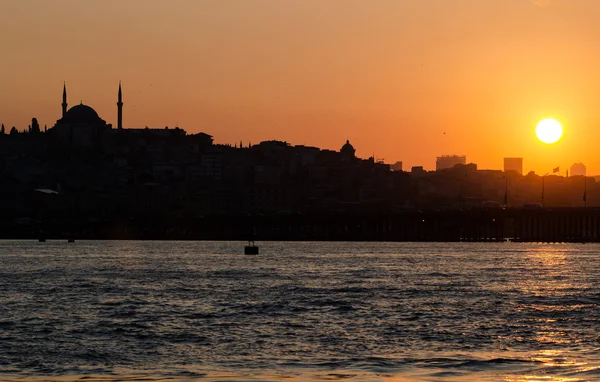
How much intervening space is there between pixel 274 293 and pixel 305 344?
21.7m

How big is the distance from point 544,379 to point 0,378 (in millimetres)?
12657

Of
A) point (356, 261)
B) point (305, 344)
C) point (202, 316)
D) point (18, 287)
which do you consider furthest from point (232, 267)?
point (305, 344)

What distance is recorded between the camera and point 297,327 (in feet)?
140

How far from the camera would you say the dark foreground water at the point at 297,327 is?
107 ft

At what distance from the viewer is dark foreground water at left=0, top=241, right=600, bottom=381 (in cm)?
3269

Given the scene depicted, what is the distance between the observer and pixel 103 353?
35.8 m

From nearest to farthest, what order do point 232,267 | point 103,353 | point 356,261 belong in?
point 103,353
point 232,267
point 356,261

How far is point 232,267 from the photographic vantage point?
90750mm

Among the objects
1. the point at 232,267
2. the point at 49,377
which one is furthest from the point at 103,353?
the point at 232,267

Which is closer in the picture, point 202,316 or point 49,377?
point 49,377

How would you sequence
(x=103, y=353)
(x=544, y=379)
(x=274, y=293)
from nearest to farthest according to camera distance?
(x=544, y=379) → (x=103, y=353) → (x=274, y=293)

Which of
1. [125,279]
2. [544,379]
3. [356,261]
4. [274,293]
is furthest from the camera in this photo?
[356,261]

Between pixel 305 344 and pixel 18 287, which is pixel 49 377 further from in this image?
pixel 18 287

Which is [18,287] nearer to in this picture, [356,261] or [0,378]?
[0,378]
